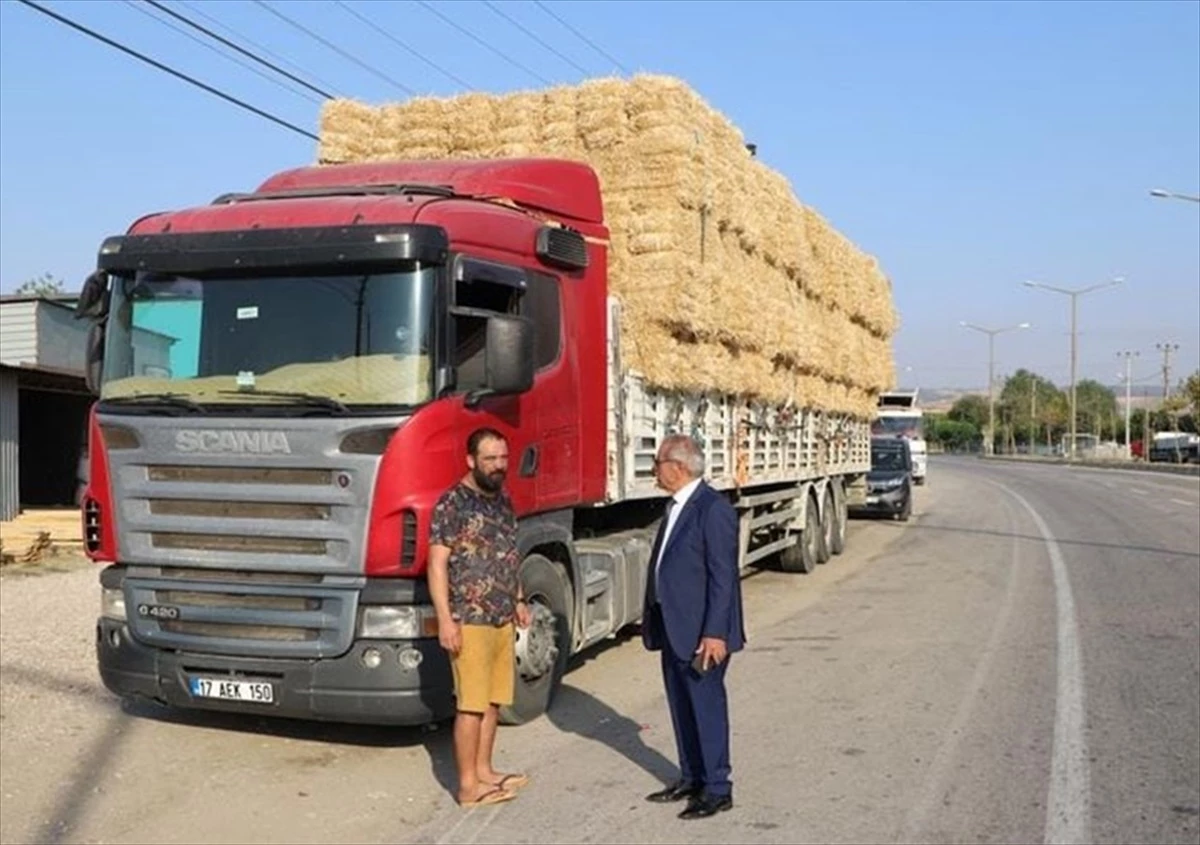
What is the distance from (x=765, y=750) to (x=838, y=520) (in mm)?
11709

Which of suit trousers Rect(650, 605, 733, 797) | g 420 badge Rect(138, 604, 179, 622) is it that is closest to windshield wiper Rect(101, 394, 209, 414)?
g 420 badge Rect(138, 604, 179, 622)

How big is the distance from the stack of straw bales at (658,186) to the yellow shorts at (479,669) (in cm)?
419

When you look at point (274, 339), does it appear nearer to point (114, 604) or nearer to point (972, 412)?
point (114, 604)

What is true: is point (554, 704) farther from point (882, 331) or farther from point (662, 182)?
point (882, 331)

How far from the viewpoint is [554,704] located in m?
8.46

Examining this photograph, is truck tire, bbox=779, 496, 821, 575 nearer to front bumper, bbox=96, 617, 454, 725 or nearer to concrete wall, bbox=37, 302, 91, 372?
front bumper, bbox=96, 617, 454, 725

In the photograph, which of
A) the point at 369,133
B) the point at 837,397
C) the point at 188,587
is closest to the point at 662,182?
the point at 369,133

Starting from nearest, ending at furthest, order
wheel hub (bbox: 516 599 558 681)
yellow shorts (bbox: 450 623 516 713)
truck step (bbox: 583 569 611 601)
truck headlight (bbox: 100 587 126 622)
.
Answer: yellow shorts (bbox: 450 623 516 713) → truck headlight (bbox: 100 587 126 622) → wheel hub (bbox: 516 599 558 681) → truck step (bbox: 583 569 611 601)

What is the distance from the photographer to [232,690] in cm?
684

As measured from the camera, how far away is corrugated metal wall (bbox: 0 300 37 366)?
936 inches

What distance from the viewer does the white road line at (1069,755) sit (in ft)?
19.0

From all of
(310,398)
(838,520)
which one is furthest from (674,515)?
(838,520)

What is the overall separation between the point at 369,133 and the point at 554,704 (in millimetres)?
5583

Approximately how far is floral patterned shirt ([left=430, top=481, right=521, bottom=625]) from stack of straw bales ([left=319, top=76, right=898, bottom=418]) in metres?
4.02
